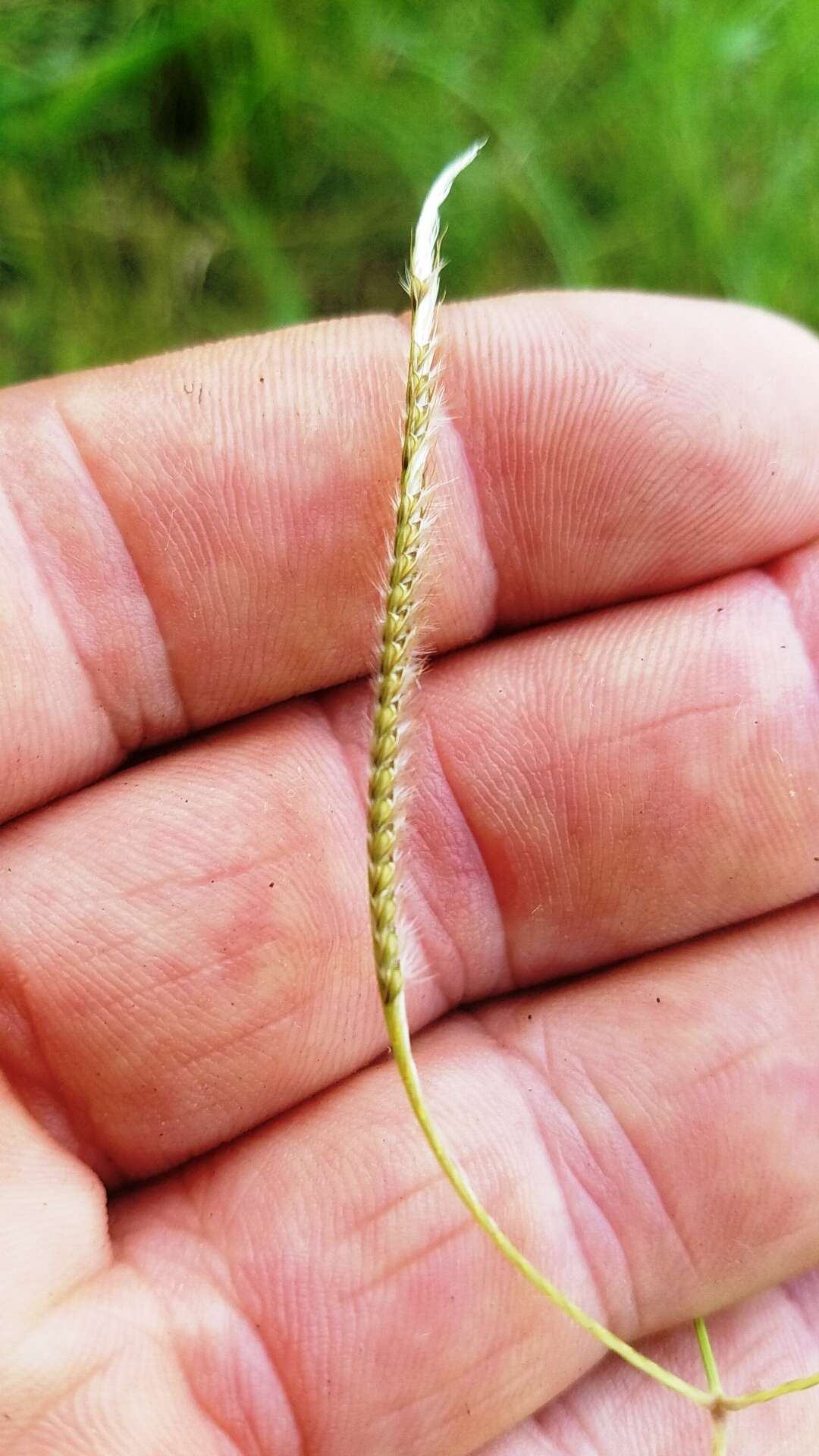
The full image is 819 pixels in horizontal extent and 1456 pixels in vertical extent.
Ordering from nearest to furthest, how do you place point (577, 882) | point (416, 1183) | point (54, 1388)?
1. point (54, 1388)
2. point (416, 1183)
3. point (577, 882)

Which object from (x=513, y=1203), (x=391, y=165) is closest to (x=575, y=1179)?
(x=513, y=1203)

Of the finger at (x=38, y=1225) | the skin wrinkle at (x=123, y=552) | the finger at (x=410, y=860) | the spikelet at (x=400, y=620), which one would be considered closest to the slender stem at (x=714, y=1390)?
the finger at (x=410, y=860)

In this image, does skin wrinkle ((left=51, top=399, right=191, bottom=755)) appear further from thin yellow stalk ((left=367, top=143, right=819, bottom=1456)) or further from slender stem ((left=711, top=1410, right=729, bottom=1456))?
slender stem ((left=711, top=1410, right=729, bottom=1456))

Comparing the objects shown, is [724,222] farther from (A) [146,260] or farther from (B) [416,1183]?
(B) [416,1183]

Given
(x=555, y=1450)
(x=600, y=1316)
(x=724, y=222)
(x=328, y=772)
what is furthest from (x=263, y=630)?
(x=724, y=222)

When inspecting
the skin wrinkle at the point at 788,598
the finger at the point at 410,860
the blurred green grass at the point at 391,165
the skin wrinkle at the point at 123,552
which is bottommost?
the finger at the point at 410,860

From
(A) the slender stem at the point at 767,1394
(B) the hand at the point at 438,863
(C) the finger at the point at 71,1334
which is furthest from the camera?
(B) the hand at the point at 438,863

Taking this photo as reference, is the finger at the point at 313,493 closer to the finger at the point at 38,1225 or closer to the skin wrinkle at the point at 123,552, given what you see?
the skin wrinkle at the point at 123,552
